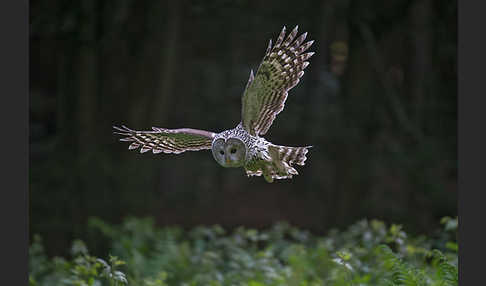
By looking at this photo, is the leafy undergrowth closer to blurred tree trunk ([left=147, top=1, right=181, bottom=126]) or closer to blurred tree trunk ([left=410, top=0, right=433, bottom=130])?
blurred tree trunk ([left=147, top=1, right=181, bottom=126])

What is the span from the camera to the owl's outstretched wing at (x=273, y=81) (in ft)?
6.06

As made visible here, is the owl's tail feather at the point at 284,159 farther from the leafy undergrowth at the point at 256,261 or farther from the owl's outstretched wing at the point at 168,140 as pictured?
the leafy undergrowth at the point at 256,261

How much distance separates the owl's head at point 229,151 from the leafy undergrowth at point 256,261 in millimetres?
841

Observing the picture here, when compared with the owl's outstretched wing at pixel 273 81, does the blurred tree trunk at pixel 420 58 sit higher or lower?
higher

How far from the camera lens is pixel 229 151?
1.73 m

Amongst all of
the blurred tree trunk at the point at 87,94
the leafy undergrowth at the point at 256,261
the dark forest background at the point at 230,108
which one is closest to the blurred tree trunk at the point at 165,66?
the dark forest background at the point at 230,108

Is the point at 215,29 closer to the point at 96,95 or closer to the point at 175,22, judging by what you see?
the point at 175,22

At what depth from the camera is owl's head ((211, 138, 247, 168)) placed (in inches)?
68.2

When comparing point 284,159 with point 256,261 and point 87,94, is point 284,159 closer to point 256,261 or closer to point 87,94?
point 256,261

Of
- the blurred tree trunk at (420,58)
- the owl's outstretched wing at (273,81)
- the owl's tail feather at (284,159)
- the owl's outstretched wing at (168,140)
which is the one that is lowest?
the owl's tail feather at (284,159)

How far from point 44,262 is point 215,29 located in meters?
3.09

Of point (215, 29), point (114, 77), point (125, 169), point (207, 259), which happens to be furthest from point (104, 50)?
point (207, 259)

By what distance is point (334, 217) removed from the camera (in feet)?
18.0

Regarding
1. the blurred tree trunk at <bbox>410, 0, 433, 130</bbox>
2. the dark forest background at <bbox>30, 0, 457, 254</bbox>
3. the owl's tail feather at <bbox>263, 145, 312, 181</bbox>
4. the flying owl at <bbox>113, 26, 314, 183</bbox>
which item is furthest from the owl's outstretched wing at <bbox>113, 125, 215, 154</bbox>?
the blurred tree trunk at <bbox>410, 0, 433, 130</bbox>
